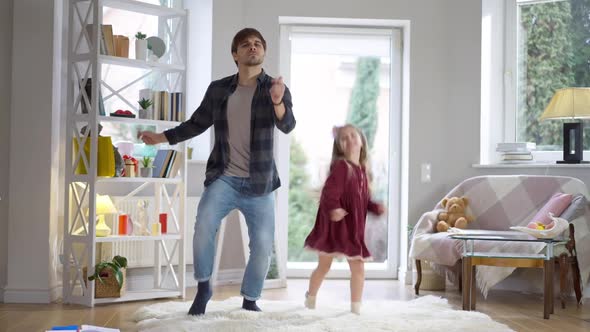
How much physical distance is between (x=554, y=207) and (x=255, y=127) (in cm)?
218

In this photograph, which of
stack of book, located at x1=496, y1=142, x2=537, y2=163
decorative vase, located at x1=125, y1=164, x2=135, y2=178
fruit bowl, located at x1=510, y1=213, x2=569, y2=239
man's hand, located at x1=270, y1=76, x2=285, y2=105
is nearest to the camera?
man's hand, located at x1=270, y1=76, x2=285, y2=105

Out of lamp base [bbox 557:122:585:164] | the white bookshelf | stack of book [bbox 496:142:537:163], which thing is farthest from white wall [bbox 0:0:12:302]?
lamp base [bbox 557:122:585:164]

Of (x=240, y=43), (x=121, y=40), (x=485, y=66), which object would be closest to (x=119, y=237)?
(x=121, y=40)

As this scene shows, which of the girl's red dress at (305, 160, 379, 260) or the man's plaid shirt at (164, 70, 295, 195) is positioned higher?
the man's plaid shirt at (164, 70, 295, 195)

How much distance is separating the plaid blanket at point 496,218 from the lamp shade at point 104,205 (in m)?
1.99

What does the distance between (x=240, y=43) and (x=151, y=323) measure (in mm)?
1431

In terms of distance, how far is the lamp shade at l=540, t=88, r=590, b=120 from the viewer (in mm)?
5207

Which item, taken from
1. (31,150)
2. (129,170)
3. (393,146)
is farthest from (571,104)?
(31,150)

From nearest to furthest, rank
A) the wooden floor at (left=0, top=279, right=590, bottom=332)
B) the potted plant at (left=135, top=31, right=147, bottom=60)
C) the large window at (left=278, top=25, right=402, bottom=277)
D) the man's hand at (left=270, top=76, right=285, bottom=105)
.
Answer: the man's hand at (left=270, top=76, right=285, bottom=105)
the wooden floor at (left=0, top=279, right=590, bottom=332)
the potted plant at (left=135, top=31, right=147, bottom=60)
the large window at (left=278, top=25, right=402, bottom=277)

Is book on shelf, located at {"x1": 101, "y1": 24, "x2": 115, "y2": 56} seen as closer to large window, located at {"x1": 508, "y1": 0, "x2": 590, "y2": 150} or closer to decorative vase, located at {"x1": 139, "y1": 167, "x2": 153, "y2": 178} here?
decorative vase, located at {"x1": 139, "y1": 167, "x2": 153, "y2": 178}

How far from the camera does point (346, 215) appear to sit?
3.89 metres

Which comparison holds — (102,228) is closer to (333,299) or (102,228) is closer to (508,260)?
(333,299)

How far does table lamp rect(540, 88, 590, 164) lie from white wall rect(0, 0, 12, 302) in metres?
3.58

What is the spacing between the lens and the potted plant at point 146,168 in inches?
187
